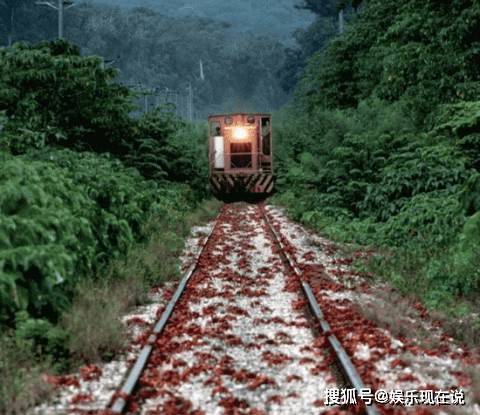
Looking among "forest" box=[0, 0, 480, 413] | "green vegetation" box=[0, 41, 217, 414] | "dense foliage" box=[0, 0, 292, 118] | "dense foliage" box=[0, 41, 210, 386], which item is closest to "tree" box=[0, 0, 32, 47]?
"dense foliage" box=[0, 0, 292, 118]

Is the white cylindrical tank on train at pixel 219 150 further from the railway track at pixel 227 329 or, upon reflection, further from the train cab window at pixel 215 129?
the railway track at pixel 227 329

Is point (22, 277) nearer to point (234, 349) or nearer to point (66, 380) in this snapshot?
point (66, 380)

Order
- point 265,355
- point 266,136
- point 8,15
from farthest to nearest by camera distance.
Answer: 1. point 8,15
2. point 266,136
3. point 265,355

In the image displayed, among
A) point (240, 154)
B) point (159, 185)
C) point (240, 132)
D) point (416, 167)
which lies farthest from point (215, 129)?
point (416, 167)

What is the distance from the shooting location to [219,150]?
1117 inches

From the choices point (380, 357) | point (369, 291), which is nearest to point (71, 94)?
point (369, 291)

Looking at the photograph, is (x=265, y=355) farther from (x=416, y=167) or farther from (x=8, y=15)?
(x=8, y=15)

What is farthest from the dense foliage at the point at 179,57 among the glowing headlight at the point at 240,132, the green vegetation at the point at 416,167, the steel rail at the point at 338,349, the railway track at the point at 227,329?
the steel rail at the point at 338,349

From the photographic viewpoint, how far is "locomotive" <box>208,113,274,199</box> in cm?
2764

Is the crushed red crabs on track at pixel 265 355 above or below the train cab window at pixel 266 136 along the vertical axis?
below

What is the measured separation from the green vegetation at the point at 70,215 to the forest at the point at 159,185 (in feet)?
0.10

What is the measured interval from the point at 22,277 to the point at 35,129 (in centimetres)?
928

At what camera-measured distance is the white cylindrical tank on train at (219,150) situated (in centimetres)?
2783

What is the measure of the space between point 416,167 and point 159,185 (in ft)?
32.4
